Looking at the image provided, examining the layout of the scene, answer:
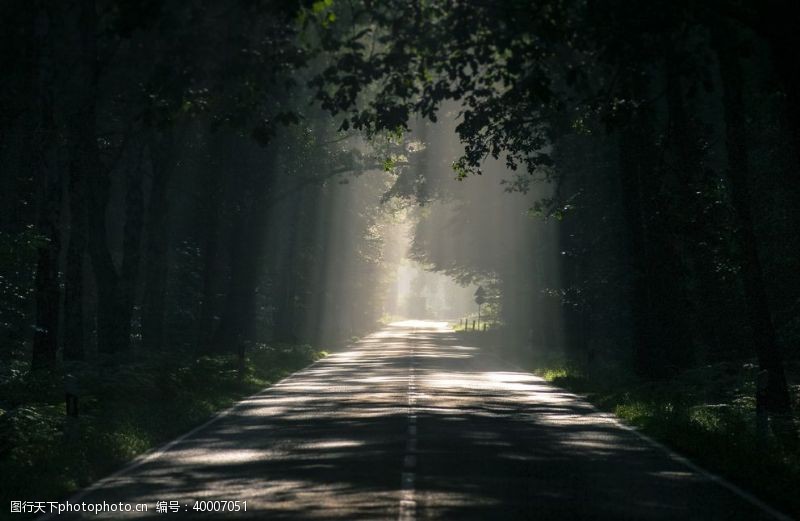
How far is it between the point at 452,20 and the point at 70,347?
15.4 meters

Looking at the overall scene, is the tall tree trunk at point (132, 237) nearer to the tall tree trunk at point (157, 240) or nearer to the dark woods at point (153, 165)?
the dark woods at point (153, 165)

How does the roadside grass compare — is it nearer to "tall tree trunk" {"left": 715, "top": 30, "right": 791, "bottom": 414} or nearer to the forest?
the forest

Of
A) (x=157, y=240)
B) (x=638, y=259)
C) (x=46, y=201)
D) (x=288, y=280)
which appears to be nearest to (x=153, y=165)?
(x=157, y=240)

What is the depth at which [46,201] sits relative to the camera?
24.4m

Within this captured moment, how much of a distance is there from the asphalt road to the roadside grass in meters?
0.51

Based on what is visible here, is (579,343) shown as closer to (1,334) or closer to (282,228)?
(282,228)

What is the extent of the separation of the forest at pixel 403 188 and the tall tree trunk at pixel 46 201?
67 mm

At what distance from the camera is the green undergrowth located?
12.7m

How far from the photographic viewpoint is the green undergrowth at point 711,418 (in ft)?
41.7

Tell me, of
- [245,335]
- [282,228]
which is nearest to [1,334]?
[245,335]

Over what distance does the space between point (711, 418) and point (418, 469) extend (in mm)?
7466

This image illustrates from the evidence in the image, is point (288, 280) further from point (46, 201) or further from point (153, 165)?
point (46, 201)

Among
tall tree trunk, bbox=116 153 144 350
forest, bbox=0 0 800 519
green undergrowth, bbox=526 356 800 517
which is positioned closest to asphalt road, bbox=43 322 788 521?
green undergrowth, bbox=526 356 800 517

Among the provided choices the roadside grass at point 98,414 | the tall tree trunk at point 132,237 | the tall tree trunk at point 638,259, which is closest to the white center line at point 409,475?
the roadside grass at point 98,414
